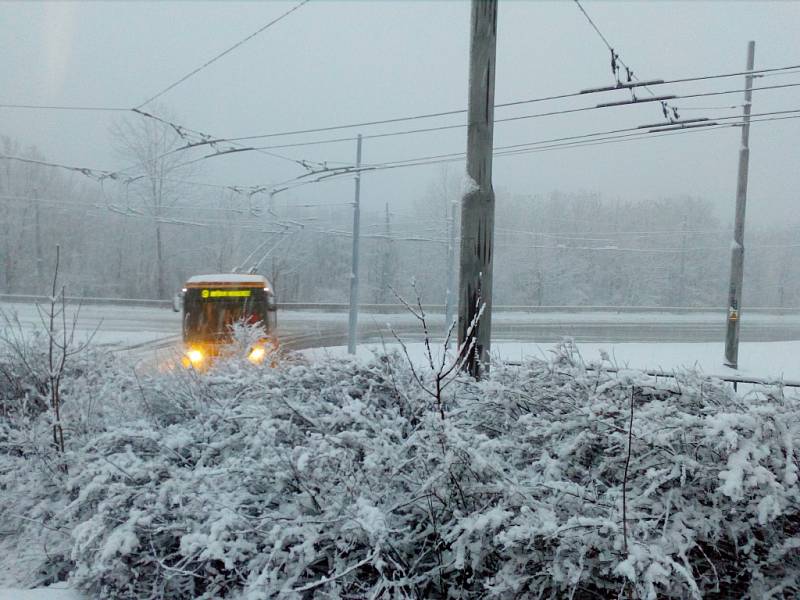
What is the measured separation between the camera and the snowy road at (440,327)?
22.3 metres

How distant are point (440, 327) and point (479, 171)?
23043 millimetres

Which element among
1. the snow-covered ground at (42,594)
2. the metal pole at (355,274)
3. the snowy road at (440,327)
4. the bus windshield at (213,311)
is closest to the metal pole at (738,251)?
the snowy road at (440,327)

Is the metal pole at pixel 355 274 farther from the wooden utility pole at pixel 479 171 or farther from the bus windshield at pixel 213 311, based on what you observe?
the wooden utility pole at pixel 479 171

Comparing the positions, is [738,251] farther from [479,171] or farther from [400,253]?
[400,253]

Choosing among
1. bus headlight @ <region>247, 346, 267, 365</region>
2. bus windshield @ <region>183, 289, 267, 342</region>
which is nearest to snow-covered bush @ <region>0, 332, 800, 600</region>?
bus headlight @ <region>247, 346, 267, 365</region>

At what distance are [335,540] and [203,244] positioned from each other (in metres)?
43.6

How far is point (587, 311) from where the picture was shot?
40031 mm

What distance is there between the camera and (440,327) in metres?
28.1

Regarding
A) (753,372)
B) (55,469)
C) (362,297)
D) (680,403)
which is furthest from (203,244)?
(680,403)

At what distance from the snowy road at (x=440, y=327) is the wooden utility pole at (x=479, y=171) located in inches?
545

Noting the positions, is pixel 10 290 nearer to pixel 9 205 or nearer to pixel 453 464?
pixel 9 205

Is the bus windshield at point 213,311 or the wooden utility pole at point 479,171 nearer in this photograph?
the wooden utility pole at point 479,171

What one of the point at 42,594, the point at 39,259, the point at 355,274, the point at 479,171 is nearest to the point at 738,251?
the point at 355,274

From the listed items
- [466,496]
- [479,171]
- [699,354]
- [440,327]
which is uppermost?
[479,171]
